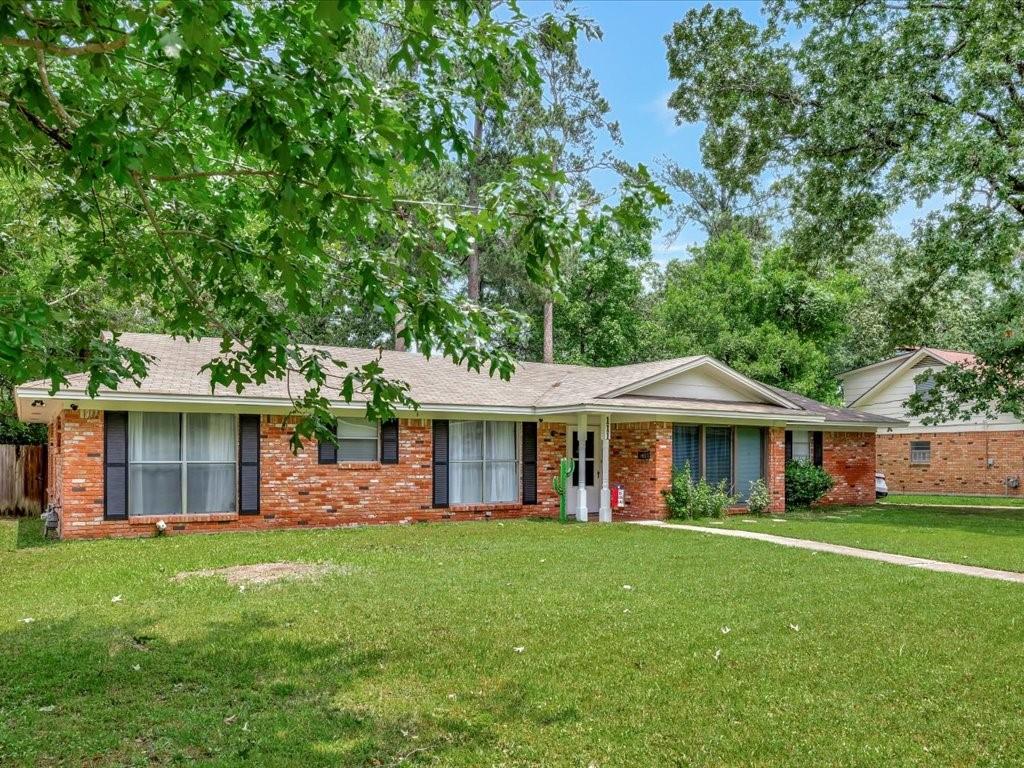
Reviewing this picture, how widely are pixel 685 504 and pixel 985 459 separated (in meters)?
15.8

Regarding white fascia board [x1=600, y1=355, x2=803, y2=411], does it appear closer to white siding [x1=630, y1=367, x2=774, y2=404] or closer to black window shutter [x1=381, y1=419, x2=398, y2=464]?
white siding [x1=630, y1=367, x2=774, y2=404]

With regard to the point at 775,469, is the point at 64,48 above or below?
above

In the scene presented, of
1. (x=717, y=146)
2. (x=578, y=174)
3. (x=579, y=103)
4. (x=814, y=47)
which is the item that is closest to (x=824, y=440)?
(x=717, y=146)

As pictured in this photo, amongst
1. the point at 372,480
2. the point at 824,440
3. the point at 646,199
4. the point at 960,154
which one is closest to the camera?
the point at 646,199

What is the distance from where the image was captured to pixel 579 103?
3148cm

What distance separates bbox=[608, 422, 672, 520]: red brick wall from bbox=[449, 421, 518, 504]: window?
2.40m

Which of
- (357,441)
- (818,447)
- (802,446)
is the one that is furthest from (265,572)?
(818,447)

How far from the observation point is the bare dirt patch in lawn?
8836mm

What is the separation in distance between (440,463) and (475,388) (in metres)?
2.03

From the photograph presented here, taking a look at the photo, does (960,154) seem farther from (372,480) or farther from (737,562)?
(372,480)

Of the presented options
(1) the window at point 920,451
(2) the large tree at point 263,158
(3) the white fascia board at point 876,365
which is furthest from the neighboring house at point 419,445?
(3) the white fascia board at point 876,365

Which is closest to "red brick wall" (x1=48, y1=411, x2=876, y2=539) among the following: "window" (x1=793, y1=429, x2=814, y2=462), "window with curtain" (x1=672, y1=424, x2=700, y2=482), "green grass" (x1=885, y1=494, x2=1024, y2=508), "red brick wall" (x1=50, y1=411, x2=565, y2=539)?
"red brick wall" (x1=50, y1=411, x2=565, y2=539)

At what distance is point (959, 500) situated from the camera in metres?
25.1

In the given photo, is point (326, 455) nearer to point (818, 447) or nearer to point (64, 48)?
point (64, 48)
